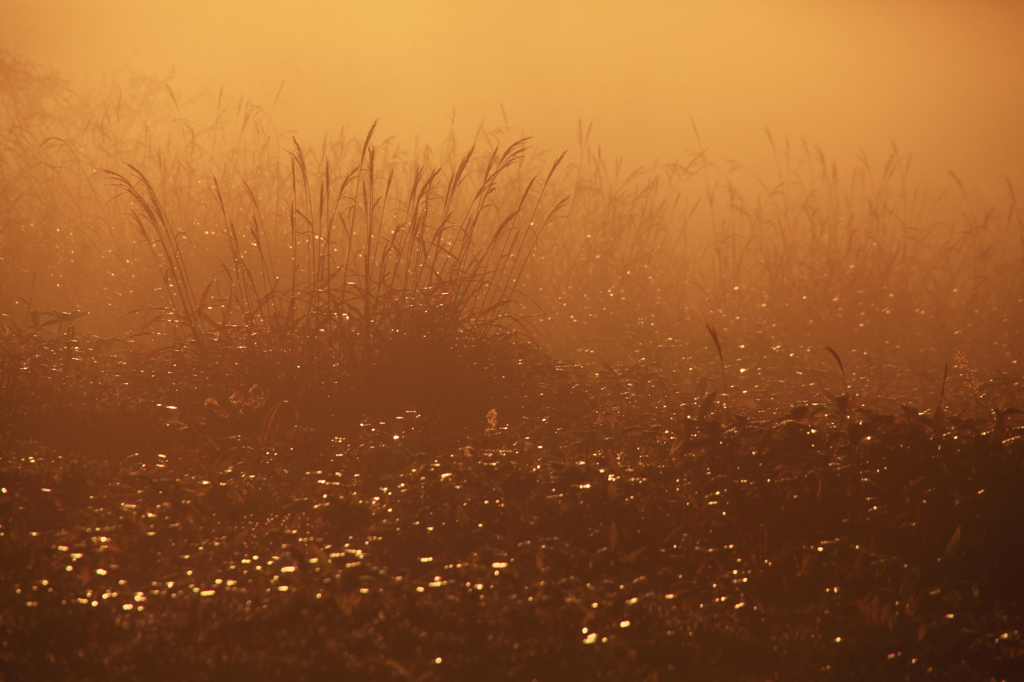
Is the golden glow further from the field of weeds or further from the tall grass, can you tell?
the field of weeds

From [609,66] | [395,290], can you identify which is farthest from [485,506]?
[609,66]

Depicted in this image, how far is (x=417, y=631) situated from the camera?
111 cm

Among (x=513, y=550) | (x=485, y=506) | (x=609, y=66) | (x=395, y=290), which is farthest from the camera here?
(x=609, y=66)

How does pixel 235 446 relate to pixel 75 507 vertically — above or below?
above

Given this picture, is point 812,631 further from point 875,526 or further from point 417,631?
point 417,631

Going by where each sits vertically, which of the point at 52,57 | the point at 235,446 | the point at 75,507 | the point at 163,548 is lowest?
the point at 163,548

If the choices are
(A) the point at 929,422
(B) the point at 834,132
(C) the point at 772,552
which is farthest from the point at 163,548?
(B) the point at 834,132

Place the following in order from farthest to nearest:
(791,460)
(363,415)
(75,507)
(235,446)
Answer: (363,415) < (235,446) < (791,460) < (75,507)

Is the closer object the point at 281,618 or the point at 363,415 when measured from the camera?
the point at 281,618

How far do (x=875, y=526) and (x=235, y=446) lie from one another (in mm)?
1359

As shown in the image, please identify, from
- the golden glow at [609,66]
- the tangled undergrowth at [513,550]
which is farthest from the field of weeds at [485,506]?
the golden glow at [609,66]

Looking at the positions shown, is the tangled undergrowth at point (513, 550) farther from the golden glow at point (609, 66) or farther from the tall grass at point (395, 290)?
the golden glow at point (609, 66)

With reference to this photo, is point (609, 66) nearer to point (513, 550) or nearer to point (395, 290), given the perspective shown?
point (395, 290)

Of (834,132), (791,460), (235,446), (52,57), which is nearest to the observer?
(791,460)
